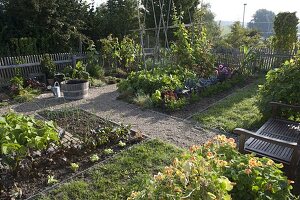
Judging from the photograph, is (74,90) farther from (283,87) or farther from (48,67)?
(283,87)

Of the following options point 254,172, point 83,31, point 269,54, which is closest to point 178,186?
point 254,172

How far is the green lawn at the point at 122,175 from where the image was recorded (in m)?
3.31

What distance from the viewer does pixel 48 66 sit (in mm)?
9469

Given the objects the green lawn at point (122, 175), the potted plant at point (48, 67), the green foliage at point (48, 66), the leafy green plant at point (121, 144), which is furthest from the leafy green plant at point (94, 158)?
the green foliage at point (48, 66)

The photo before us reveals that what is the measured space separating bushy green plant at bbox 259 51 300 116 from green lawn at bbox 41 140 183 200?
6.65 feet

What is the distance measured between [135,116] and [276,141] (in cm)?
364

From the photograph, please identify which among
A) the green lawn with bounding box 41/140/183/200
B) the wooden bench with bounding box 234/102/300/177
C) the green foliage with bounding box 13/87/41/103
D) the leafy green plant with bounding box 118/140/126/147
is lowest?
the green lawn with bounding box 41/140/183/200

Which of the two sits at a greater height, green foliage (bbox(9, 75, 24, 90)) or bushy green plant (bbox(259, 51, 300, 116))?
bushy green plant (bbox(259, 51, 300, 116))

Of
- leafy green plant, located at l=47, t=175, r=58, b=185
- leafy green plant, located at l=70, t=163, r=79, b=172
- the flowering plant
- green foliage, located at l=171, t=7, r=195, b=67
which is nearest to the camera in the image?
leafy green plant, located at l=47, t=175, r=58, b=185

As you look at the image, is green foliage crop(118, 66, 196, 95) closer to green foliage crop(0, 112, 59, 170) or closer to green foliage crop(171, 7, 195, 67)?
green foliage crop(171, 7, 195, 67)

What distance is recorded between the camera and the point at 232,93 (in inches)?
311

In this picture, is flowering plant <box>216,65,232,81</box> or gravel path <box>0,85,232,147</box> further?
flowering plant <box>216,65,232,81</box>

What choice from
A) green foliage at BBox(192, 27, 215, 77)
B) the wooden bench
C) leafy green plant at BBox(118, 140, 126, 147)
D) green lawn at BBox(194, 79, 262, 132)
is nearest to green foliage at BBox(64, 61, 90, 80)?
green foliage at BBox(192, 27, 215, 77)

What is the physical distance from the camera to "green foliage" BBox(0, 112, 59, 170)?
3373 millimetres
